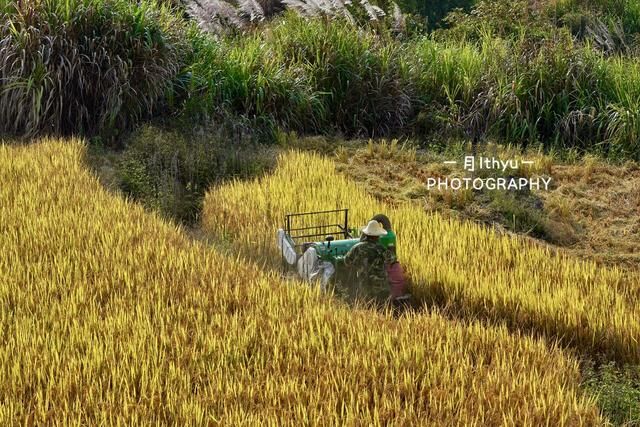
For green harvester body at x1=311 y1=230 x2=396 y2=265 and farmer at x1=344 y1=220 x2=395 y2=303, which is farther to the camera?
green harvester body at x1=311 y1=230 x2=396 y2=265

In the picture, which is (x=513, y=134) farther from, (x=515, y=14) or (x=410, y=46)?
(x=515, y=14)

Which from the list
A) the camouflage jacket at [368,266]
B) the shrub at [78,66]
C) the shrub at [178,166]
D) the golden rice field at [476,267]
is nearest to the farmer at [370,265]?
the camouflage jacket at [368,266]

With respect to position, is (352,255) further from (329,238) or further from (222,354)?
(222,354)

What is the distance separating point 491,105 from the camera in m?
9.75

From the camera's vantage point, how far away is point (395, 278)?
5070 millimetres

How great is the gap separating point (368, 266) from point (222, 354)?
52.4 inches

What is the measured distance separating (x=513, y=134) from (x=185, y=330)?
6.31m

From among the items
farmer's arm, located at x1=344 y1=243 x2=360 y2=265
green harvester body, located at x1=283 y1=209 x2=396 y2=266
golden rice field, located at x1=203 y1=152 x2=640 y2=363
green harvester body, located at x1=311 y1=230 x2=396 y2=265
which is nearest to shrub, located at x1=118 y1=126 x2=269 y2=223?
golden rice field, located at x1=203 y1=152 x2=640 y2=363

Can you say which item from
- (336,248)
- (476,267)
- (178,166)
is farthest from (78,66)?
(476,267)

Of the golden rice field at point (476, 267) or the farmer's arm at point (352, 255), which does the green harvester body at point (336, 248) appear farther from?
the golden rice field at point (476, 267)

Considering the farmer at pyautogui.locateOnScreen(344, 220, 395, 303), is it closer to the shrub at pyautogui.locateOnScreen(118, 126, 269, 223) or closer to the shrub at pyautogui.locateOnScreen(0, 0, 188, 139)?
the shrub at pyautogui.locateOnScreen(118, 126, 269, 223)

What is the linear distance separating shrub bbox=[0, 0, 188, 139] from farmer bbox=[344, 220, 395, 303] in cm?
474

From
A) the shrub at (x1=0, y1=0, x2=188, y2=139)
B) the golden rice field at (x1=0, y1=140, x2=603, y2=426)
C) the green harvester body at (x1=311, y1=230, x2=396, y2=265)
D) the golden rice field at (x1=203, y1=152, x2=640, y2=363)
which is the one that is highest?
the shrub at (x1=0, y1=0, x2=188, y2=139)

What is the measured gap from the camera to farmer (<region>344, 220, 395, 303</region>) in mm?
4859
